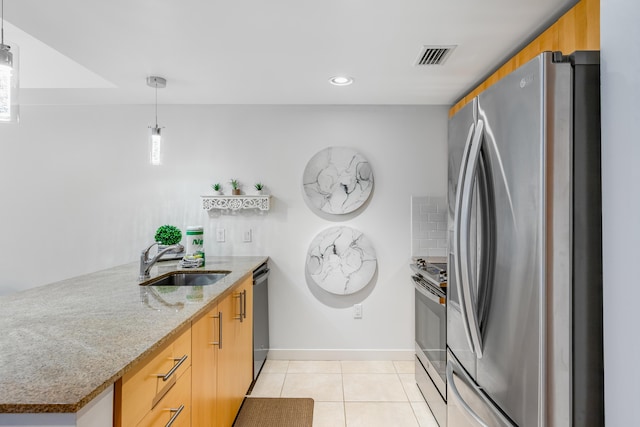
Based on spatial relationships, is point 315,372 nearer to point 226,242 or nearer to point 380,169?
point 226,242

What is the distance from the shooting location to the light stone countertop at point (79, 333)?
85 centimetres

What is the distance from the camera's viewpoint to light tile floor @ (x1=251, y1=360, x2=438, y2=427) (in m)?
2.42

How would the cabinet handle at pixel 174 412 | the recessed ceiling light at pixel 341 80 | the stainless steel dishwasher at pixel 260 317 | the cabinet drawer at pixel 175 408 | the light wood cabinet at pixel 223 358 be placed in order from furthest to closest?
the stainless steel dishwasher at pixel 260 317 → the recessed ceiling light at pixel 341 80 → the light wood cabinet at pixel 223 358 → the cabinet handle at pixel 174 412 → the cabinet drawer at pixel 175 408

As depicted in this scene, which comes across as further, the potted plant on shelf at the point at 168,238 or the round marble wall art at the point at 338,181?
the round marble wall art at the point at 338,181

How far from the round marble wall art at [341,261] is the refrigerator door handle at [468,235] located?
1995mm

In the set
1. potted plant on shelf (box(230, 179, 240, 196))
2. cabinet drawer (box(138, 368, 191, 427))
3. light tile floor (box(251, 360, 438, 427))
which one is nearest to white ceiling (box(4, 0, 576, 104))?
potted plant on shelf (box(230, 179, 240, 196))

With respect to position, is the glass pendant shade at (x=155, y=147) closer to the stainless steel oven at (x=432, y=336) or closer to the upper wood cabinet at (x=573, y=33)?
the stainless steel oven at (x=432, y=336)

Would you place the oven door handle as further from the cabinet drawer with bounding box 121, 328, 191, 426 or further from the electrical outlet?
the cabinet drawer with bounding box 121, 328, 191, 426

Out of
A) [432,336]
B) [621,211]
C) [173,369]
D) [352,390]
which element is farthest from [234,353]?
[621,211]

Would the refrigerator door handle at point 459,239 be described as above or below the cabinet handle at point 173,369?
above

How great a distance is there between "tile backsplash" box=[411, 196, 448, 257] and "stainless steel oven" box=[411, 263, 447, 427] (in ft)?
1.24

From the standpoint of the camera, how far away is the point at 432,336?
8.20 feet

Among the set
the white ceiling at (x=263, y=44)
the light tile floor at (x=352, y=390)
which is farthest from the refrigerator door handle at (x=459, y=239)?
the light tile floor at (x=352, y=390)

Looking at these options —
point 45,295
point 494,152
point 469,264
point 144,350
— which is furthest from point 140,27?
point 469,264
